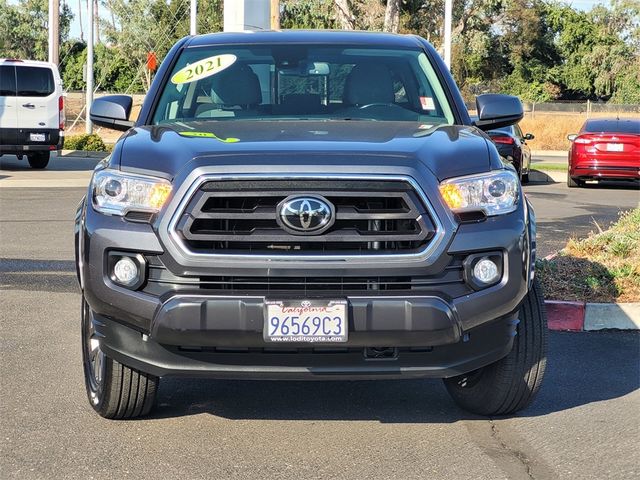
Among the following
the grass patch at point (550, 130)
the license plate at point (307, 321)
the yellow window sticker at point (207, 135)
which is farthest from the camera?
the grass patch at point (550, 130)

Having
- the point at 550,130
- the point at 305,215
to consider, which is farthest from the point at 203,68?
the point at 550,130

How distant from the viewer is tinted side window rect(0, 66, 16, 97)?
71.7ft

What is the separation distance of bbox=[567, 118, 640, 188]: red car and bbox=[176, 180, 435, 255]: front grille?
17230mm

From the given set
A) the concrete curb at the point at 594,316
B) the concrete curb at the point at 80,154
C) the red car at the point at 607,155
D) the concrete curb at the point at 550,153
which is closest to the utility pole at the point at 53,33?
the concrete curb at the point at 80,154

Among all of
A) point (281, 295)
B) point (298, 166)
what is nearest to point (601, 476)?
point (281, 295)

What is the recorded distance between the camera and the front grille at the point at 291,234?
4434 mm

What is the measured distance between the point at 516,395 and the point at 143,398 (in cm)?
174

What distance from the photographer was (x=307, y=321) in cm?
436

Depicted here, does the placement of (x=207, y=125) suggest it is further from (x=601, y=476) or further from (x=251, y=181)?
(x=601, y=476)

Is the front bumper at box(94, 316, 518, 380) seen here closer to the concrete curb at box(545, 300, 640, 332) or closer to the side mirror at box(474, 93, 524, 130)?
the side mirror at box(474, 93, 524, 130)

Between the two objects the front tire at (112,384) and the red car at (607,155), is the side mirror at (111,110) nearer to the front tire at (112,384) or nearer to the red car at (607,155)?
the front tire at (112,384)

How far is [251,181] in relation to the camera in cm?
446

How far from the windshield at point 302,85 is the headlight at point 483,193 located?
112 centimetres

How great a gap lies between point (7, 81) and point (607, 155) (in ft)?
39.5
